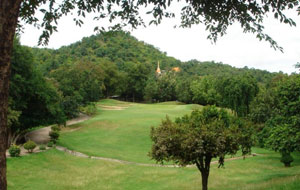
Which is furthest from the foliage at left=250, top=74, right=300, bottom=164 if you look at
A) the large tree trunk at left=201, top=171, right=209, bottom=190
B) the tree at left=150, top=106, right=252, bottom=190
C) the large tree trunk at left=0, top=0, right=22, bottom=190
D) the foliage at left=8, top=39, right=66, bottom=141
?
the foliage at left=8, top=39, right=66, bottom=141

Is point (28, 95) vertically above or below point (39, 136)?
above

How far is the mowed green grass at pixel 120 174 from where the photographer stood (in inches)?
721

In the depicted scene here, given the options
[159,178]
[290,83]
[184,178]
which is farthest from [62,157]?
[290,83]

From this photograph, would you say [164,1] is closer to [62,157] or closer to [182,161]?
[182,161]

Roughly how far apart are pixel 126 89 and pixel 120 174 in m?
66.5

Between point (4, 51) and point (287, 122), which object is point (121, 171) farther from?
point (4, 51)

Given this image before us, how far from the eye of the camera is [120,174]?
21984mm

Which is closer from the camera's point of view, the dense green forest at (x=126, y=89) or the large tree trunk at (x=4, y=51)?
the large tree trunk at (x=4, y=51)

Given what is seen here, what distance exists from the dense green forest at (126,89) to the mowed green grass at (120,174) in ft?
7.74

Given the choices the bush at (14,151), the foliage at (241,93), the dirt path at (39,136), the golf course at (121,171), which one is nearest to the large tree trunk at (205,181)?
the golf course at (121,171)

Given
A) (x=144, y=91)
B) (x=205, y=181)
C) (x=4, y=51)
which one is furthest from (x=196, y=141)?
(x=144, y=91)

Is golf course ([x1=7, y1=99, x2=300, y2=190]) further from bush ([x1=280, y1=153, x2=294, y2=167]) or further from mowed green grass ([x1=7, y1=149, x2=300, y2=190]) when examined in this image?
bush ([x1=280, y1=153, x2=294, y2=167])

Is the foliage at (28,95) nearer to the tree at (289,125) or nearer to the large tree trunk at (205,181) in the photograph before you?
the large tree trunk at (205,181)

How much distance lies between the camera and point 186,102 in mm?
78500
